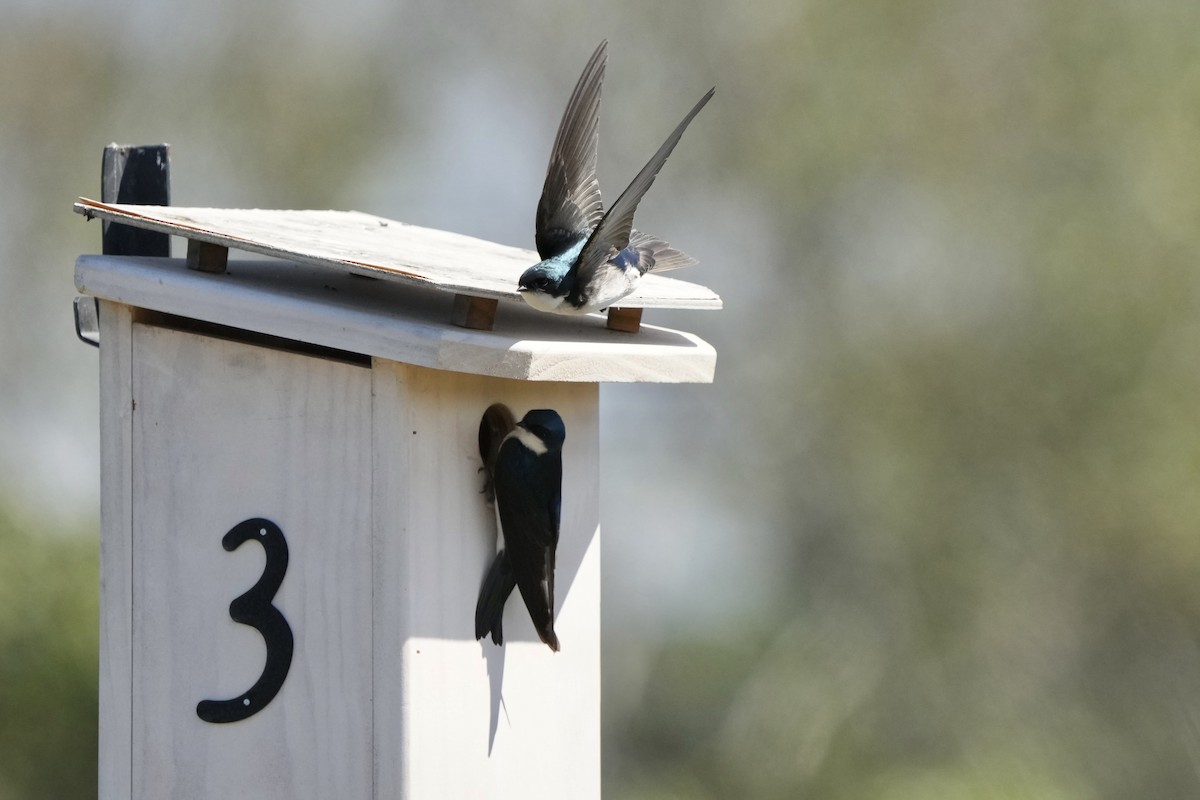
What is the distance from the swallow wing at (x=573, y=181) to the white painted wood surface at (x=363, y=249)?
7cm

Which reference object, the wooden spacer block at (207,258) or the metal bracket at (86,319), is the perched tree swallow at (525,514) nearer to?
the wooden spacer block at (207,258)

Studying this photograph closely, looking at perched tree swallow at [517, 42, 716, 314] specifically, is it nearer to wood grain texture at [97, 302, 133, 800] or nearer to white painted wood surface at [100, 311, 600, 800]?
white painted wood surface at [100, 311, 600, 800]

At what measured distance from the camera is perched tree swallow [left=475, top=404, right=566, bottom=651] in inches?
55.5

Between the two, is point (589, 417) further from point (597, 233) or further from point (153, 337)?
point (153, 337)

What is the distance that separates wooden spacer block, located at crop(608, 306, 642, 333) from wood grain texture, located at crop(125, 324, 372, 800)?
0.32 metres

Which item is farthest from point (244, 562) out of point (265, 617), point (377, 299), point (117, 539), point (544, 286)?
point (544, 286)

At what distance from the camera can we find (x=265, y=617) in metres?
1.48

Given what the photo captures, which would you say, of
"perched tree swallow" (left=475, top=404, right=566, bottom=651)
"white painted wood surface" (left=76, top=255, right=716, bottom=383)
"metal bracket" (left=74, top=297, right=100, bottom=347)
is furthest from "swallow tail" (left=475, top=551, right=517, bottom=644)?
"metal bracket" (left=74, top=297, right=100, bottom=347)

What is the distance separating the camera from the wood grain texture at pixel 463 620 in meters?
1.38

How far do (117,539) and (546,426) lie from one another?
54 centimetres

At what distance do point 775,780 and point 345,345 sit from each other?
3223 mm

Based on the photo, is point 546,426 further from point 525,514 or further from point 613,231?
point 613,231

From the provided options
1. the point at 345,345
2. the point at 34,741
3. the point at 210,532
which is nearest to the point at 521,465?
the point at 345,345

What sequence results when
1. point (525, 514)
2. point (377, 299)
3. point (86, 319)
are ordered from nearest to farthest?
point (525, 514)
point (377, 299)
point (86, 319)
